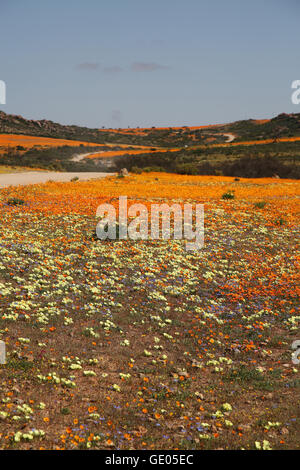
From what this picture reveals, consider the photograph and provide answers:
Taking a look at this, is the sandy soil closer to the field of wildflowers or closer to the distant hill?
the field of wildflowers

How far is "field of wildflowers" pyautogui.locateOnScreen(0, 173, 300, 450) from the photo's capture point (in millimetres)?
7477

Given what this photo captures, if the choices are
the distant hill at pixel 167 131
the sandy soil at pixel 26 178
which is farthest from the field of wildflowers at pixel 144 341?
the distant hill at pixel 167 131

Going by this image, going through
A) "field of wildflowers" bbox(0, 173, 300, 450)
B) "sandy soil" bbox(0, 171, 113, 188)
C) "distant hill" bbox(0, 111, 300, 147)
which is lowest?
"field of wildflowers" bbox(0, 173, 300, 450)

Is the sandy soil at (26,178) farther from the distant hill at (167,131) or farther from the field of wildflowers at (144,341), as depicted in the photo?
the distant hill at (167,131)

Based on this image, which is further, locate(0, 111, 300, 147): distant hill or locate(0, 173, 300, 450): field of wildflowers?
locate(0, 111, 300, 147): distant hill

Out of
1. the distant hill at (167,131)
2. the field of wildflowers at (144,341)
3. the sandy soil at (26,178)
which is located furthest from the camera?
the distant hill at (167,131)

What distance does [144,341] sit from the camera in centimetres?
1108

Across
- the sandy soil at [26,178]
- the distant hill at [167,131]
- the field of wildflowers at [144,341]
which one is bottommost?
the field of wildflowers at [144,341]

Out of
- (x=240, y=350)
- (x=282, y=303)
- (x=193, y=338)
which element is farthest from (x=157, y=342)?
(x=282, y=303)

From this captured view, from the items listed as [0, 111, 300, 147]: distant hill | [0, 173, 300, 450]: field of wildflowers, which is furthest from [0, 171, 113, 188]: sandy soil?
[0, 111, 300, 147]: distant hill

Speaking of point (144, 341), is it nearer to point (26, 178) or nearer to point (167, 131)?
point (26, 178)

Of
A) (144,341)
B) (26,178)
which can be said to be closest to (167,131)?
(26,178)

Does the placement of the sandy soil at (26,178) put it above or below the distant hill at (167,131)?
below

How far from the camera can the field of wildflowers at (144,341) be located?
24.5 feet
